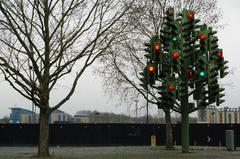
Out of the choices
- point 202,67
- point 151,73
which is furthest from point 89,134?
point 151,73

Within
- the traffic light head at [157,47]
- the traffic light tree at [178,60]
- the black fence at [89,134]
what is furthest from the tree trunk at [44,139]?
the black fence at [89,134]

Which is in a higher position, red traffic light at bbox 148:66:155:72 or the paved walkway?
red traffic light at bbox 148:66:155:72

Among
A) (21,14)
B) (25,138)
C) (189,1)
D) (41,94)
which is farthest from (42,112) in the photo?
(25,138)

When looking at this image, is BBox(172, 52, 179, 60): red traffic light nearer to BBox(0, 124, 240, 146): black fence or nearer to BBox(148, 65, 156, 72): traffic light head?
BBox(148, 65, 156, 72): traffic light head

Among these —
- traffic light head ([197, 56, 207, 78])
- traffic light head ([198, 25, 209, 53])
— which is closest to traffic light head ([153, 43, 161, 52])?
traffic light head ([198, 25, 209, 53])

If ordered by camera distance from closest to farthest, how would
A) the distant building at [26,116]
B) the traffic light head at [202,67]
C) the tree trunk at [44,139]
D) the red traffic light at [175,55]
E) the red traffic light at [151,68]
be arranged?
the red traffic light at [175,55] < the red traffic light at [151,68] < the traffic light head at [202,67] < the tree trunk at [44,139] < the distant building at [26,116]

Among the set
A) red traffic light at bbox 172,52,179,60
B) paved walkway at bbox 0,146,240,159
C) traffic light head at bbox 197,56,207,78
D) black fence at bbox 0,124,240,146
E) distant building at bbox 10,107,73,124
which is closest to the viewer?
red traffic light at bbox 172,52,179,60

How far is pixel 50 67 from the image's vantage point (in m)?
22.9

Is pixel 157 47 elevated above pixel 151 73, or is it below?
above

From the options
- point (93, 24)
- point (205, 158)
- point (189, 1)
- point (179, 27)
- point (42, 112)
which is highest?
point (189, 1)

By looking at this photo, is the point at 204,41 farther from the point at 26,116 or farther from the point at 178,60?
the point at 26,116

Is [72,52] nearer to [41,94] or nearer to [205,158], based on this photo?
[41,94]

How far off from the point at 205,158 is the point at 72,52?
343 inches

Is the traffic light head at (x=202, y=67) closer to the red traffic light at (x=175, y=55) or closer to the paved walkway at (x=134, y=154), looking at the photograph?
the red traffic light at (x=175, y=55)
